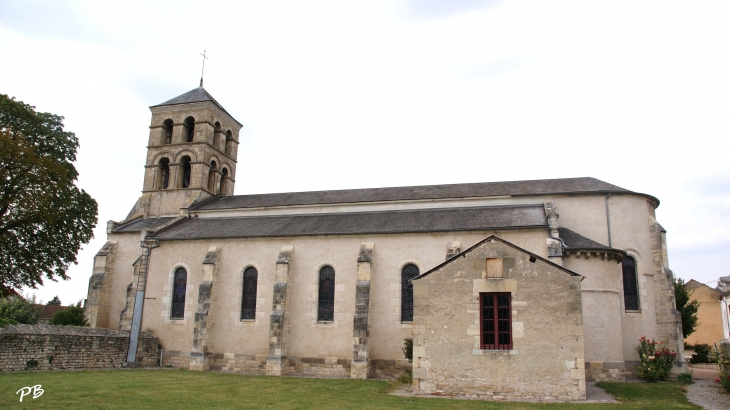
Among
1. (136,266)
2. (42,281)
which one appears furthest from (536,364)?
(42,281)

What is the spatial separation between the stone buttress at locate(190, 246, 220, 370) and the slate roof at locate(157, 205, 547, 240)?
5.68 ft

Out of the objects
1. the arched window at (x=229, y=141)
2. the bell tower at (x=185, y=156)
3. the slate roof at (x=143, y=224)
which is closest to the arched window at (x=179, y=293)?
the slate roof at (x=143, y=224)

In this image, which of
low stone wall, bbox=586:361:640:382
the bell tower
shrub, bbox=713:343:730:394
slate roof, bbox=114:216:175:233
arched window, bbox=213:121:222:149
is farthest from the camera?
arched window, bbox=213:121:222:149

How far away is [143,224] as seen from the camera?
28.5m

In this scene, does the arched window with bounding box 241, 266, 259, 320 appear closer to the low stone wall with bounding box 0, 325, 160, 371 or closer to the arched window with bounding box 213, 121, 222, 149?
the low stone wall with bounding box 0, 325, 160, 371

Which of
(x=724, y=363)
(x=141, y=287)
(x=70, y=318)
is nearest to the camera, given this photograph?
(x=724, y=363)

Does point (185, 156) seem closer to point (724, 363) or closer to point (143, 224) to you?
point (143, 224)

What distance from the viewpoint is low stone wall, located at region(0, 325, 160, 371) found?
17.4m

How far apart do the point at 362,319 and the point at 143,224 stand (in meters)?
15.3

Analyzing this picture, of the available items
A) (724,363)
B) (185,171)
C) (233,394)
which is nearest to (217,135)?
(185,171)

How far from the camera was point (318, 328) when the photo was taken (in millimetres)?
21406

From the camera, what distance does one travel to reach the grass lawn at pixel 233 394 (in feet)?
38.8

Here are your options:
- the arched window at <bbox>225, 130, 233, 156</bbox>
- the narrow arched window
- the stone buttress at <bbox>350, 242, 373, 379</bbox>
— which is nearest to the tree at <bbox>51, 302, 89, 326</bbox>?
the arched window at <bbox>225, 130, 233, 156</bbox>

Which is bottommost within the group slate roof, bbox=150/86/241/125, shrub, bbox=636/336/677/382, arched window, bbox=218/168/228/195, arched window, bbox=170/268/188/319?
shrub, bbox=636/336/677/382
